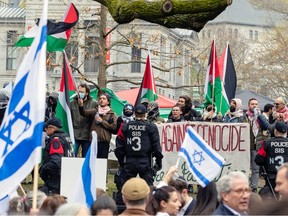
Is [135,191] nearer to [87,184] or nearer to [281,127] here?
[87,184]

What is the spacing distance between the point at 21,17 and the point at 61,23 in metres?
62.5

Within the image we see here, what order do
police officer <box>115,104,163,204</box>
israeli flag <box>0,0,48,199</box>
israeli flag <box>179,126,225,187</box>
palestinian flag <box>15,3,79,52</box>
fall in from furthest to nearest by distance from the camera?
palestinian flag <box>15,3,79,52</box>
police officer <box>115,104,163,204</box>
israeli flag <box>179,126,225,187</box>
israeli flag <box>0,0,48,199</box>

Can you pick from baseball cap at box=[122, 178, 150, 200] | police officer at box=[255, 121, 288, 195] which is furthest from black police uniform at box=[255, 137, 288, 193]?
baseball cap at box=[122, 178, 150, 200]

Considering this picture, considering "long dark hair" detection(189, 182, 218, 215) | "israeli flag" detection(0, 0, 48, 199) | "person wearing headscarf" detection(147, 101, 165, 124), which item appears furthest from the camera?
"person wearing headscarf" detection(147, 101, 165, 124)

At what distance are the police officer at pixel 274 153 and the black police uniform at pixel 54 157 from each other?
8.89ft

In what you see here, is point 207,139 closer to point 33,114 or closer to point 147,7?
point 147,7

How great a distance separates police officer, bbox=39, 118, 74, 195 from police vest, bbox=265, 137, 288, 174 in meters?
2.75

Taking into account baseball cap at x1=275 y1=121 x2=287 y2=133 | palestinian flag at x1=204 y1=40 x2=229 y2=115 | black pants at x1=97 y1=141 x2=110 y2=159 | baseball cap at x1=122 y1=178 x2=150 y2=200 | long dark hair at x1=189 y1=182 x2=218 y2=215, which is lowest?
long dark hair at x1=189 y1=182 x2=218 y2=215

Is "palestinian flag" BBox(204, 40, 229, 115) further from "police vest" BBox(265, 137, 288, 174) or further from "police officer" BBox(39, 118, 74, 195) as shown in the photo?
"police officer" BBox(39, 118, 74, 195)

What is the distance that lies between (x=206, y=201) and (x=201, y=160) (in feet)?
2.29

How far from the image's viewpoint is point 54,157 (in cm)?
1597

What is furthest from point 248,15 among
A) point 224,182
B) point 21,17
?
point 224,182

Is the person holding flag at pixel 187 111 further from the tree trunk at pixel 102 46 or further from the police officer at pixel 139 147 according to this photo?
the tree trunk at pixel 102 46

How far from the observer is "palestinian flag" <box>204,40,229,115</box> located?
822 inches
